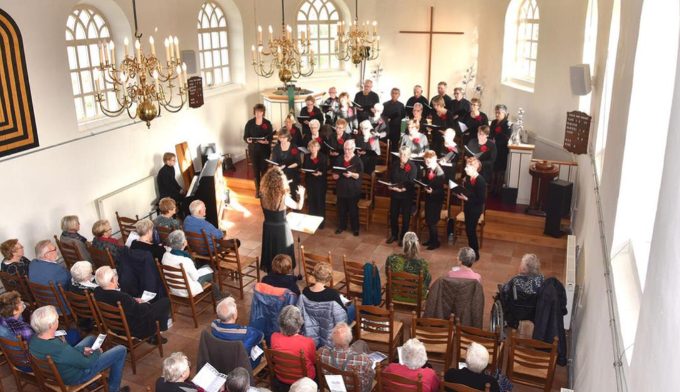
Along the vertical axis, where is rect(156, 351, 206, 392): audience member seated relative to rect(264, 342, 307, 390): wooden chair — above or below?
above

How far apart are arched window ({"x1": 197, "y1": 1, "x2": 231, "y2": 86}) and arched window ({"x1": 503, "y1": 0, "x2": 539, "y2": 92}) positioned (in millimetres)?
6636

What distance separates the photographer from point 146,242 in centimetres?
776

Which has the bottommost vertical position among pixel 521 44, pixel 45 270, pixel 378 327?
pixel 378 327

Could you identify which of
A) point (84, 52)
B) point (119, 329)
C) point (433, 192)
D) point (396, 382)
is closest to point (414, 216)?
point (433, 192)

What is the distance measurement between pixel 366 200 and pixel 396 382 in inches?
→ 236

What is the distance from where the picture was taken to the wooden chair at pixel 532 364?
5734 millimetres

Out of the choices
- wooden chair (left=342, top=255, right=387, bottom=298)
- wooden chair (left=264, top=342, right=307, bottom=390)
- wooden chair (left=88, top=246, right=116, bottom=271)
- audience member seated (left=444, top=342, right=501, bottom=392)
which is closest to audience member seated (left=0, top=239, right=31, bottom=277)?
wooden chair (left=88, top=246, right=116, bottom=271)

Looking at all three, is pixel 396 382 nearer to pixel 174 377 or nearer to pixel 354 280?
pixel 174 377

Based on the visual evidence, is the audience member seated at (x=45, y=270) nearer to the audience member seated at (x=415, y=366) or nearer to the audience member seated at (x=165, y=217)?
the audience member seated at (x=165, y=217)

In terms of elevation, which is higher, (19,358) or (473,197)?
(473,197)

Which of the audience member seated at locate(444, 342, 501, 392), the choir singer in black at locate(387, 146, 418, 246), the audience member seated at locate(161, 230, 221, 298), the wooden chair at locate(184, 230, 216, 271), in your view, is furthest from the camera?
the choir singer in black at locate(387, 146, 418, 246)

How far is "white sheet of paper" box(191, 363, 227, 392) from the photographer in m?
5.26

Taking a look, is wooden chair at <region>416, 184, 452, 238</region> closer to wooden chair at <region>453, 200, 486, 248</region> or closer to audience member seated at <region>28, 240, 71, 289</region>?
wooden chair at <region>453, 200, 486, 248</region>

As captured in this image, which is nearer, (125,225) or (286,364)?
(286,364)
